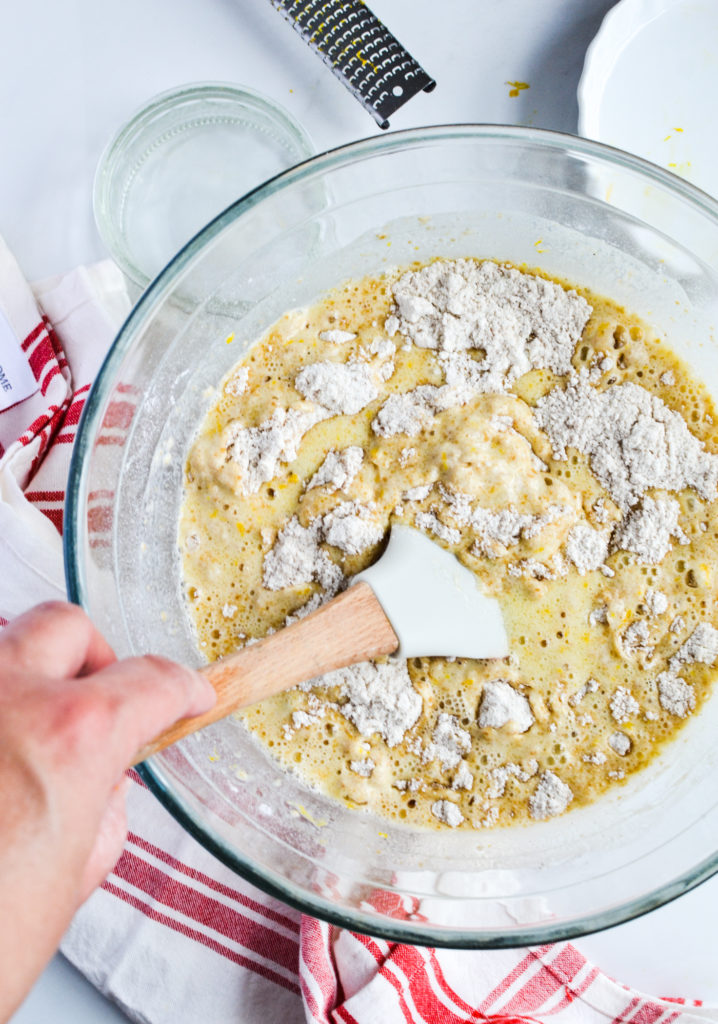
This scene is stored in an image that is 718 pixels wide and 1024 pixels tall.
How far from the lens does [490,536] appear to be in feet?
4.88

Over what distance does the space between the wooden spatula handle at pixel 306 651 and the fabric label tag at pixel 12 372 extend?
32.2 inches

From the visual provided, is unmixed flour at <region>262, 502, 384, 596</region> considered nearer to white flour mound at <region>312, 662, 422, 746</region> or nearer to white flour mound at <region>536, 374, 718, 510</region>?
white flour mound at <region>312, 662, 422, 746</region>

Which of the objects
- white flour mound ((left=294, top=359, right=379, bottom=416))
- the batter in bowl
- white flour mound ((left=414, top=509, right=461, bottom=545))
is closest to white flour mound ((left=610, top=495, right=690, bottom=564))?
the batter in bowl

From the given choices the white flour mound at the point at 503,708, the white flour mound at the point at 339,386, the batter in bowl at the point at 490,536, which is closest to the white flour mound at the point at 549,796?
the batter in bowl at the point at 490,536

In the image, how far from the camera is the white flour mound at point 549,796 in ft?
5.05

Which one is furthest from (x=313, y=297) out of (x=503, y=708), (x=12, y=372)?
(x=503, y=708)

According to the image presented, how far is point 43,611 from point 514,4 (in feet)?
5.35

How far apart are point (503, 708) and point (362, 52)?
1287mm

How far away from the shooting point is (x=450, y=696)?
1.53m

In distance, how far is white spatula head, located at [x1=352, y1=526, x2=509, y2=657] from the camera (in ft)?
4.63

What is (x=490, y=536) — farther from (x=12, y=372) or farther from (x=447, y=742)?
(x=12, y=372)

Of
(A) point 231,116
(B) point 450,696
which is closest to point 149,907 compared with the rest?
(B) point 450,696

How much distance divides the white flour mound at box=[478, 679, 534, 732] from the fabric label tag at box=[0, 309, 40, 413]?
3.59 feet

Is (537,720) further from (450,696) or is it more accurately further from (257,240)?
(257,240)
